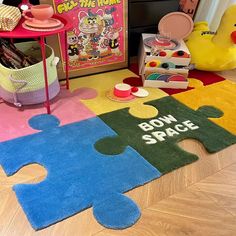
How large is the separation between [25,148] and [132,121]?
1.65 ft

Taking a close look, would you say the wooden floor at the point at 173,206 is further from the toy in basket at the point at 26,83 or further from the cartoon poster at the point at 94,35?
the cartoon poster at the point at 94,35

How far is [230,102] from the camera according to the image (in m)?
1.57

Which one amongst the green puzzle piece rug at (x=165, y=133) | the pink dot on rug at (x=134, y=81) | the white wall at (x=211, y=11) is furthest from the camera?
the white wall at (x=211, y=11)

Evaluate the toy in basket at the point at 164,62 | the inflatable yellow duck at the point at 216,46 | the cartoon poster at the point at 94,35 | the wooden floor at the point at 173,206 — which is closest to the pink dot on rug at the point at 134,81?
the toy in basket at the point at 164,62

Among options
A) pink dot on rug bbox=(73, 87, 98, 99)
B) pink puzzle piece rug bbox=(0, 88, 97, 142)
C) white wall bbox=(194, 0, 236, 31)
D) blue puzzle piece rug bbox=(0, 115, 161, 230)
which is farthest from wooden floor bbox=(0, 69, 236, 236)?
white wall bbox=(194, 0, 236, 31)

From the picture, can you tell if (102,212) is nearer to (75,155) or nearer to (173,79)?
(75,155)

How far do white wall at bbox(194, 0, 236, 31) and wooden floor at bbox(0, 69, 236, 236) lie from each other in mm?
1170

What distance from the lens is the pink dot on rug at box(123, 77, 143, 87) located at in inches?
66.2

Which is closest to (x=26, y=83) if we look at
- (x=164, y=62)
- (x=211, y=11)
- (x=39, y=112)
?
(x=39, y=112)

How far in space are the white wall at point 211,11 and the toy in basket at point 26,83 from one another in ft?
3.77

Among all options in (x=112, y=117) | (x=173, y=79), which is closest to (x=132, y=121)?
(x=112, y=117)

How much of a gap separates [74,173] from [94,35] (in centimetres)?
91

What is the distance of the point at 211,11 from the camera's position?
1992mm

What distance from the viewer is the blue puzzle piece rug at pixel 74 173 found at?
37.1 inches
